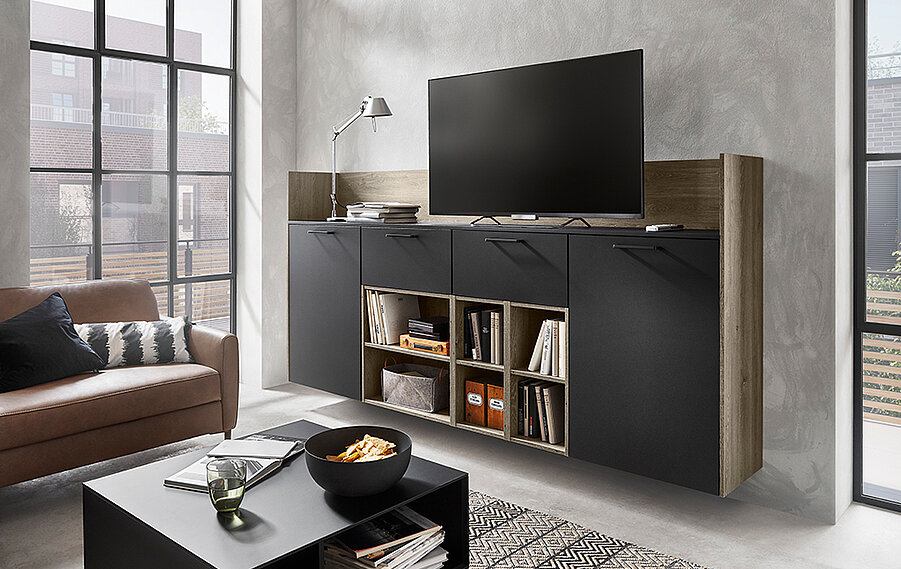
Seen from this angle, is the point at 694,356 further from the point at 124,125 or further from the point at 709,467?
the point at 124,125

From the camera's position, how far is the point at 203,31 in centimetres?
485

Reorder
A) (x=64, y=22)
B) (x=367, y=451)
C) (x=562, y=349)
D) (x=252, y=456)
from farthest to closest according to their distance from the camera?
1. (x=64, y=22)
2. (x=562, y=349)
3. (x=252, y=456)
4. (x=367, y=451)

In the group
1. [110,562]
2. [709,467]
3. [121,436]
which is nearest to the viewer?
[110,562]

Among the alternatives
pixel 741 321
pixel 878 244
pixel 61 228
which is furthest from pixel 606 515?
pixel 61 228

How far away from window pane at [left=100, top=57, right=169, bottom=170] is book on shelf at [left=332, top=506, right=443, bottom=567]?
3.30 metres

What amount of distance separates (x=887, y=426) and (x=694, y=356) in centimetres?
90

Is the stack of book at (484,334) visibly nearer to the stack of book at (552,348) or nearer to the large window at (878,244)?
the stack of book at (552,348)

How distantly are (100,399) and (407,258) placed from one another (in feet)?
5.14

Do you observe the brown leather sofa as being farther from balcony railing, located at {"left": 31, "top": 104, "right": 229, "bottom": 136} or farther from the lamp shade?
the lamp shade

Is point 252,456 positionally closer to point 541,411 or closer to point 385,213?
point 541,411

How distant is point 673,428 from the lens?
2.79 m

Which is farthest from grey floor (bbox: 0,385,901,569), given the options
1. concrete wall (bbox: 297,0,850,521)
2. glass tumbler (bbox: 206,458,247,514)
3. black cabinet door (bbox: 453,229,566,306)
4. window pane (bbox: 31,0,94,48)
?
window pane (bbox: 31,0,94,48)

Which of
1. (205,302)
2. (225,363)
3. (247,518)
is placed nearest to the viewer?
(247,518)

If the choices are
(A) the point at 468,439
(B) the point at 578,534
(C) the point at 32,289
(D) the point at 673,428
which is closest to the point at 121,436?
(C) the point at 32,289
